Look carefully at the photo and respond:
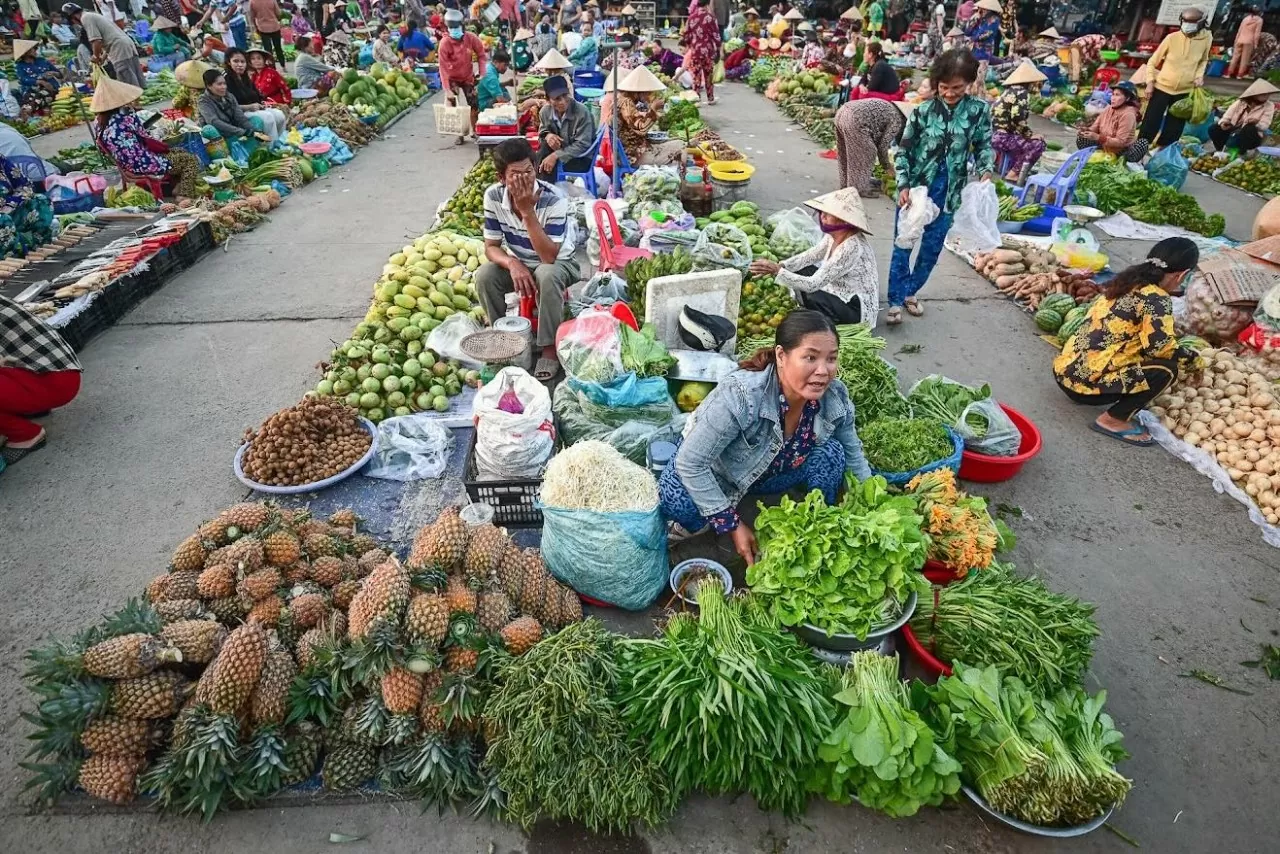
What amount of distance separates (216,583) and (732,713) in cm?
205

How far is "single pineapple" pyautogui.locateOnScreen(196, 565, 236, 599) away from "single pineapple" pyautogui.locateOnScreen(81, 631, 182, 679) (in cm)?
A: 29

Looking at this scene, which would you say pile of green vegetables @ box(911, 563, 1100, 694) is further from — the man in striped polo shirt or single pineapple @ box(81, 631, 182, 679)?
the man in striped polo shirt

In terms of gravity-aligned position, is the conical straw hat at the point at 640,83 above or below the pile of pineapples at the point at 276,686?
above

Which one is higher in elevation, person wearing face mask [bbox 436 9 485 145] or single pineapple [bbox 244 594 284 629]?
person wearing face mask [bbox 436 9 485 145]

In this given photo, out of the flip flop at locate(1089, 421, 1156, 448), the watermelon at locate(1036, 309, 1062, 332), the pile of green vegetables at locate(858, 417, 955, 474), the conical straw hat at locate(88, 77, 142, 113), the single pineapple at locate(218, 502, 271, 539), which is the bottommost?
the flip flop at locate(1089, 421, 1156, 448)

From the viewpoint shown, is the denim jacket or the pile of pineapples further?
the denim jacket

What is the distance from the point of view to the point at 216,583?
2.68 meters

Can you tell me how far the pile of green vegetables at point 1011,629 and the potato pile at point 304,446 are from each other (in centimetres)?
315

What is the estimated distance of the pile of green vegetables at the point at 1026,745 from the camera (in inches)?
87.5

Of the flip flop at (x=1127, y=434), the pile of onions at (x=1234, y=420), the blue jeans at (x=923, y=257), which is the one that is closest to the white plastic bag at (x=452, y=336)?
the blue jeans at (x=923, y=257)

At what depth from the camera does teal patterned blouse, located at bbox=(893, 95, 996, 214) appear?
506 cm

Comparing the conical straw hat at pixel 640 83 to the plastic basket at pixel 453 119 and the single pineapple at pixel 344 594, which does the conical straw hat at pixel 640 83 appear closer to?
the plastic basket at pixel 453 119

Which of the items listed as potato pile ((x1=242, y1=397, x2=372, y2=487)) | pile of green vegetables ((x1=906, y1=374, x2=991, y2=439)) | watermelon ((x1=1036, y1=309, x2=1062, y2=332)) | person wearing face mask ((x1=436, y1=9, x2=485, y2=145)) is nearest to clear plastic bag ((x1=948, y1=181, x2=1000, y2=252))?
watermelon ((x1=1036, y1=309, x2=1062, y2=332))

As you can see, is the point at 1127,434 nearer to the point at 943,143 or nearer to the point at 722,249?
the point at 943,143
